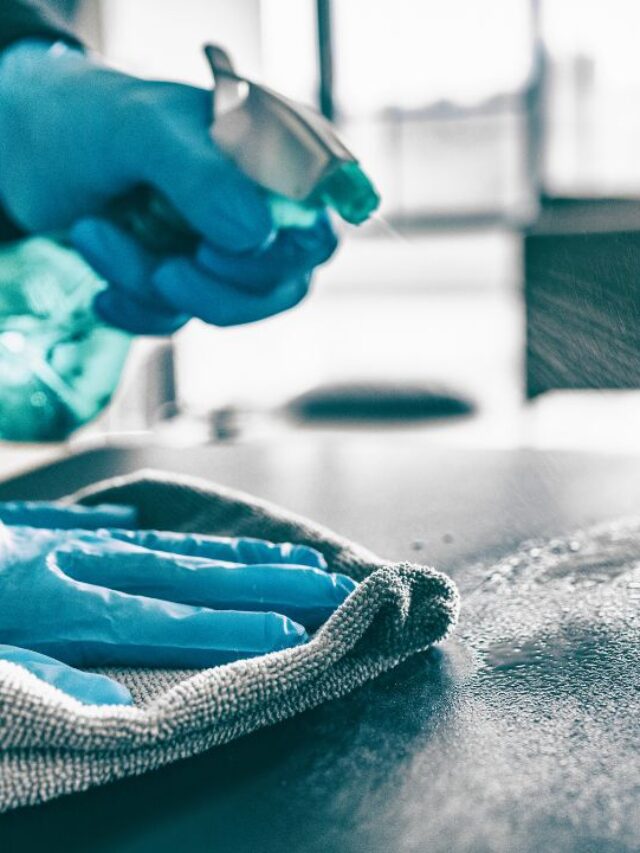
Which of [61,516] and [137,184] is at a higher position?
[137,184]

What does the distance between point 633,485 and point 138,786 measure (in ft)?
2.17

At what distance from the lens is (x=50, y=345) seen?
754 millimetres

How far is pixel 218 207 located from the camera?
0.60 meters

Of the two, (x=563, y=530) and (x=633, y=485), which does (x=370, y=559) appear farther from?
(x=633, y=485)

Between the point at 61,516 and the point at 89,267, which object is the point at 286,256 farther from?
the point at 61,516

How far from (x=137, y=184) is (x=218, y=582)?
1.00ft

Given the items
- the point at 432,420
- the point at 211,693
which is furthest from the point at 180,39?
the point at 211,693

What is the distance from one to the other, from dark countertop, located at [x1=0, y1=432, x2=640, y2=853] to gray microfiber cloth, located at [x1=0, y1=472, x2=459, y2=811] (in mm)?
11

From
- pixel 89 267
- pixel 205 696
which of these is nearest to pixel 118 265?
pixel 89 267

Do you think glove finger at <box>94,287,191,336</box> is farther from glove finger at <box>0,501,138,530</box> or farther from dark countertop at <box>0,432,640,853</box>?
dark countertop at <box>0,432,640,853</box>

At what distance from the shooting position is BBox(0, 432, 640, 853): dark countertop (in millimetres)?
376

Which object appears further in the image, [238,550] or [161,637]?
[238,550]

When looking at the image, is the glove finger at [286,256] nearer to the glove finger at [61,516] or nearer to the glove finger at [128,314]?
the glove finger at [128,314]

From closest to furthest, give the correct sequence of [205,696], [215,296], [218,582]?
[205,696], [218,582], [215,296]
